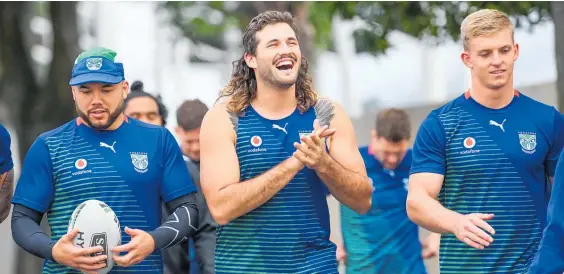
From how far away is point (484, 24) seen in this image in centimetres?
694

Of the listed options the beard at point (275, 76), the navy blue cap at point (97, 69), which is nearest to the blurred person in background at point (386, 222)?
the beard at point (275, 76)

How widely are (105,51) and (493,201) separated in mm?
2355

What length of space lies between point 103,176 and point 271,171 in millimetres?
932

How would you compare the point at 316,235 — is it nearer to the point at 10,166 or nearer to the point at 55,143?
the point at 55,143

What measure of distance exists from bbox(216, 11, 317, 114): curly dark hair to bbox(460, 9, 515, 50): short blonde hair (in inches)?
37.4

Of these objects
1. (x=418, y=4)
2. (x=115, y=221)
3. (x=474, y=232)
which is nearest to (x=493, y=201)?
(x=474, y=232)

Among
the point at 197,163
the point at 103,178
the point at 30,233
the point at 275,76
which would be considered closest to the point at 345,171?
the point at 275,76

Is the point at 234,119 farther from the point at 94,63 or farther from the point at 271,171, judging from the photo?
the point at 94,63

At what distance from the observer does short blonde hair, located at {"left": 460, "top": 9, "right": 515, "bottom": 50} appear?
6.94 m

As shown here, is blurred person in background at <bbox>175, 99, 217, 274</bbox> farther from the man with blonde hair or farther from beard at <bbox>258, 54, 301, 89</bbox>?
the man with blonde hair

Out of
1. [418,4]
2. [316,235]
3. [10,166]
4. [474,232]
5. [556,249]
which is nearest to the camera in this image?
[556,249]

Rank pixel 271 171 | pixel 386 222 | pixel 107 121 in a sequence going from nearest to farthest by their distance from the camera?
pixel 271 171, pixel 107 121, pixel 386 222

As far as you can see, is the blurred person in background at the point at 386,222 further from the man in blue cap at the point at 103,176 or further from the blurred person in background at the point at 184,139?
the man in blue cap at the point at 103,176

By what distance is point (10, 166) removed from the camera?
751cm
